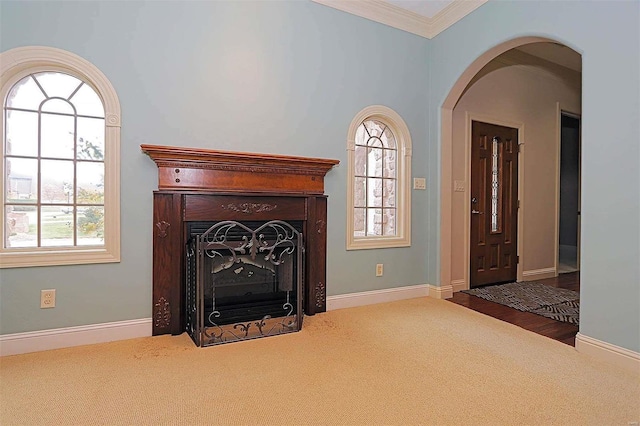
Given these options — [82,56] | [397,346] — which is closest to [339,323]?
[397,346]

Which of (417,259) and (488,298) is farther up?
(417,259)

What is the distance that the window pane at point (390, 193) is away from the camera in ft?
12.0

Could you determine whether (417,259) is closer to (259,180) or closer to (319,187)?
(319,187)

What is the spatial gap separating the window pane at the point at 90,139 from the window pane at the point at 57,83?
0.68ft

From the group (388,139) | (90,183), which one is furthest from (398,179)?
(90,183)

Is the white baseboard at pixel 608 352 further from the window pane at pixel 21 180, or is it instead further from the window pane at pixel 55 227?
the window pane at pixel 21 180

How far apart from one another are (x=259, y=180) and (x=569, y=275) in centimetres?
489

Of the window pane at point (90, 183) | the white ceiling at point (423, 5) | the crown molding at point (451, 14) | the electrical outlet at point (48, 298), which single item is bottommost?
the electrical outlet at point (48, 298)

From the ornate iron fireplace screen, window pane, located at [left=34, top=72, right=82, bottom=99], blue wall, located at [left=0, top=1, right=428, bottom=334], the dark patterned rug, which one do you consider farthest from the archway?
window pane, located at [left=34, top=72, right=82, bottom=99]

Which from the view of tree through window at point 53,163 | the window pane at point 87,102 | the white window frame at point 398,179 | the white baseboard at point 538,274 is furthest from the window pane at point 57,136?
the white baseboard at point 538,274

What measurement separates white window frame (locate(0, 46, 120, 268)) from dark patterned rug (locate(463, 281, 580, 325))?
12.1 feet

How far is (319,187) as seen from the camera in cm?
306

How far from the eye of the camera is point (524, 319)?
2975 mm

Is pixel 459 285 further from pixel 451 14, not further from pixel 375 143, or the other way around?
pixel 451 14
